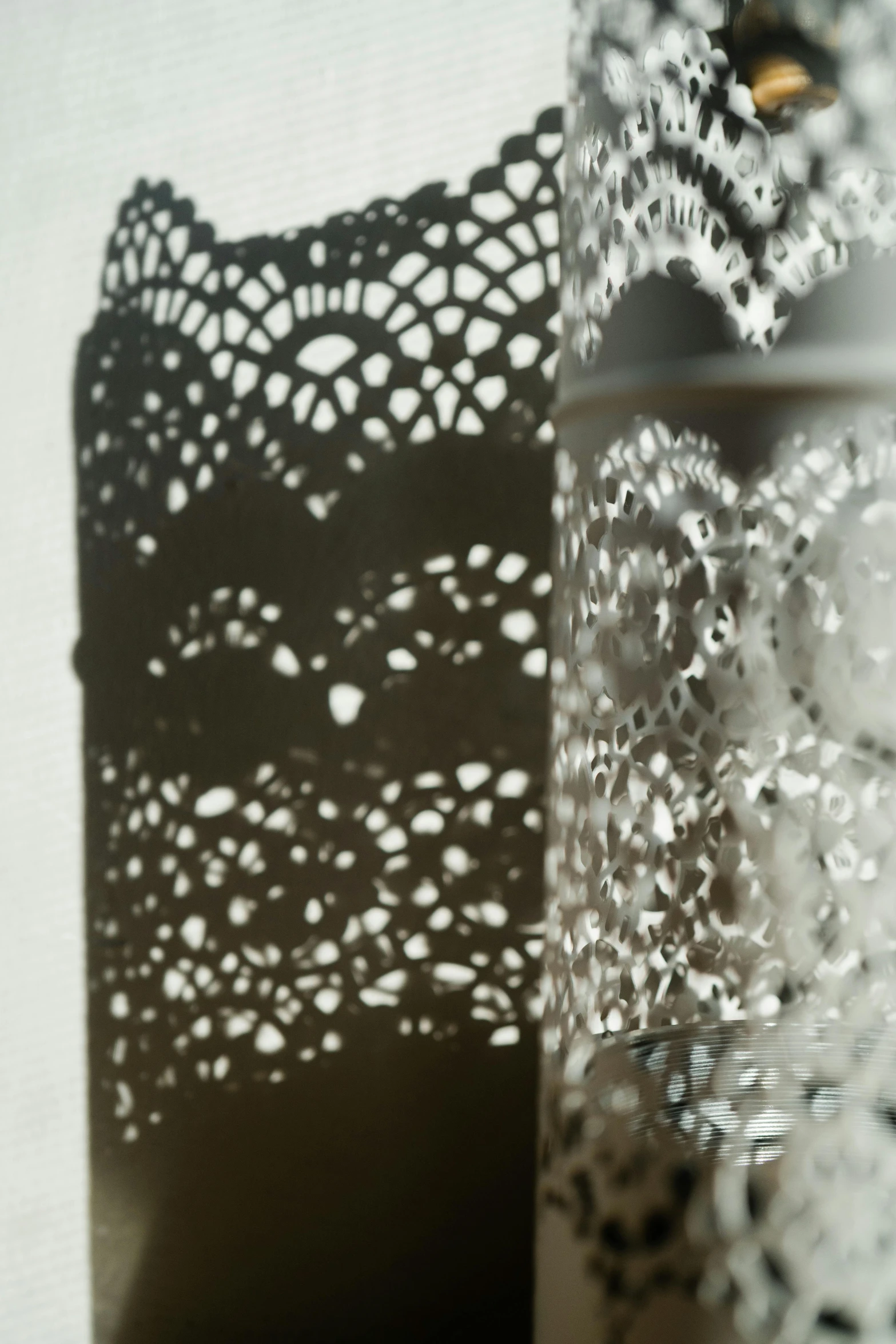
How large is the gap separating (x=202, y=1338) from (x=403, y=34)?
6.88 ft

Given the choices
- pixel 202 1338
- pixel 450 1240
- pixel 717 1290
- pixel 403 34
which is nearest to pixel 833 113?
pixel 403 34

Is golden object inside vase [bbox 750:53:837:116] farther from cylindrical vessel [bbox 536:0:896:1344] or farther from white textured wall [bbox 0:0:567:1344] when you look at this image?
white textured wall [bbox 0:0:567:1344]

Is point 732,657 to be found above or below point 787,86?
below

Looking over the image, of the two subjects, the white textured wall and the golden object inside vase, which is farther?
the white textured wall

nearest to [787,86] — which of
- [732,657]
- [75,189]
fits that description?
[732,657]

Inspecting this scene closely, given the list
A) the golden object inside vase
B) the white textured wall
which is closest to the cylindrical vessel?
the golden object inside vase

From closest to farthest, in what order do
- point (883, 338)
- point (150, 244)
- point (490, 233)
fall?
1. point (883, 338)
2. point (490, 233)
3. point (150, 244)

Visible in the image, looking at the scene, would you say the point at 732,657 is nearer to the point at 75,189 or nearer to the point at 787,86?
the point at 787,86

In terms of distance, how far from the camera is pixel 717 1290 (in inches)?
40.4

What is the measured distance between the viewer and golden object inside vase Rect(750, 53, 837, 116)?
3.15ft

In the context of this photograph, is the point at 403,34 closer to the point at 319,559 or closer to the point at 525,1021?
the point at 319,559

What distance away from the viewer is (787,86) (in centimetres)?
97

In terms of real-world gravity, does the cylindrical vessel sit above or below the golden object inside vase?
below

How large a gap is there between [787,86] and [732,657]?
50cm
